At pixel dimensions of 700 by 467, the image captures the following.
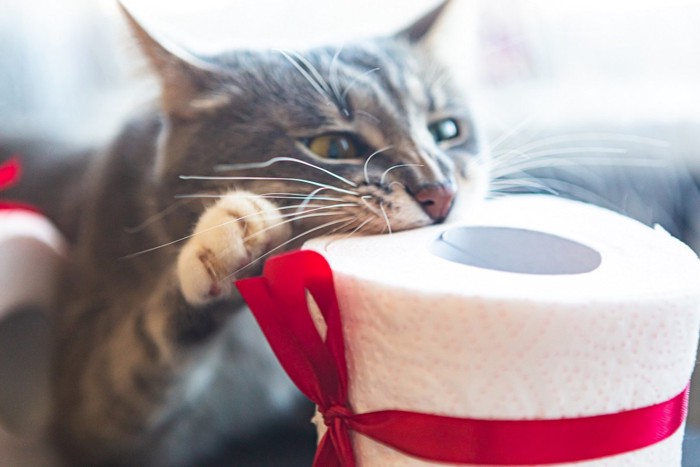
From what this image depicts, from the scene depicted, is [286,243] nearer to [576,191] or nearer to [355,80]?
[355,80]

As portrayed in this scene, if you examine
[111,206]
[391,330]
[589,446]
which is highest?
[111,206]

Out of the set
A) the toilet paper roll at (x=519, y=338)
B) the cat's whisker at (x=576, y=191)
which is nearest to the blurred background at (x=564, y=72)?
the cat's whisker at (x=576, y=191)

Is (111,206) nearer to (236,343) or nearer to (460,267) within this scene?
(236,343)

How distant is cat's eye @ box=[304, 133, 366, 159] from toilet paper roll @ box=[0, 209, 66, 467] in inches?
12.4

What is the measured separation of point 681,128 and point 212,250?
1.62 feet

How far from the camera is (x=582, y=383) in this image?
1.18 ft

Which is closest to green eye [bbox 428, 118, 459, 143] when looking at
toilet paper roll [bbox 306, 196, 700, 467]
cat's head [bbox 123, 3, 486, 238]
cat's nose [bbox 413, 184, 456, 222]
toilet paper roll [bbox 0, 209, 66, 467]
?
cat's head [bbox 123, 3, 486, 238]

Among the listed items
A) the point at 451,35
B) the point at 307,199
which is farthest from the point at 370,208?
the point at 451,35

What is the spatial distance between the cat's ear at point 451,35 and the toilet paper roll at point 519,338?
11.8 inches

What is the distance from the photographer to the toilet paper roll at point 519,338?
351 millimetres

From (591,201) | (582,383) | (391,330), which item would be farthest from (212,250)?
(591,201)

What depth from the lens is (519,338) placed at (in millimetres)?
352

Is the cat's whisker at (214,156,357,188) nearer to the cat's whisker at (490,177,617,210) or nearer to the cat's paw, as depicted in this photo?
the cat's paw

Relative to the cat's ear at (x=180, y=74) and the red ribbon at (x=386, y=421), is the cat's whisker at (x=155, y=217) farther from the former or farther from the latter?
the red ribbon at (x=386, y=421)
